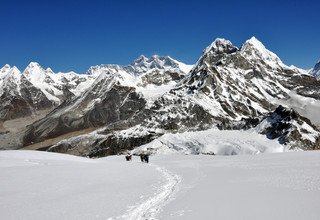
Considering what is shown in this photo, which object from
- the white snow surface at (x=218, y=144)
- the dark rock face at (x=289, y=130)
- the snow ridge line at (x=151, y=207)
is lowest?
the snow ridge line at (x=151, y=207)

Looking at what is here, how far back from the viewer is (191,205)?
21.6 m

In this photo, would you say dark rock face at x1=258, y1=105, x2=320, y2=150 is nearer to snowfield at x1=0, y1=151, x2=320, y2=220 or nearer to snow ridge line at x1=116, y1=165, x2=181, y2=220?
snowfield at x1=0, y1=151, x2=320, y2=220

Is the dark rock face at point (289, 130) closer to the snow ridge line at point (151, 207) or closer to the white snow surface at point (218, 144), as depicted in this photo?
the white snow surface at point (218, 144)

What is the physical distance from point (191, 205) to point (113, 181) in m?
12.4

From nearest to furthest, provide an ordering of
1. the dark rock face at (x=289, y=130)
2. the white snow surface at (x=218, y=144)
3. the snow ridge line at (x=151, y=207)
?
the snow ridge line at (x=151, y=207)
the white snow surface at (x=218, y=144)
the dark rock face at (x=289, y=130)

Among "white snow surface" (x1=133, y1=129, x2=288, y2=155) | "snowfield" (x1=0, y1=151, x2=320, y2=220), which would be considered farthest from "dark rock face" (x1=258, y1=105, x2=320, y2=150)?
"snowfield" (x1=0, y1=151, x2=320, y2=220)

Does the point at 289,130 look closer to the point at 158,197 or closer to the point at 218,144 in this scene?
the point at 218,144

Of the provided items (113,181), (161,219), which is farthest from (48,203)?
(113,181)

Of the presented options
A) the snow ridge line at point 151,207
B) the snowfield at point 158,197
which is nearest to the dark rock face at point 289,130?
the snowfield at point 158,197

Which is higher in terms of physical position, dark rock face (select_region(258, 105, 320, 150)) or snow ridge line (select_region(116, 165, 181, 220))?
dark rock face (select_region(258, 105, 320, 150))

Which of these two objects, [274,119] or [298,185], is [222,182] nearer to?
[298,185]

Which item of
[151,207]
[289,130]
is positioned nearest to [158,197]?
[151,207]

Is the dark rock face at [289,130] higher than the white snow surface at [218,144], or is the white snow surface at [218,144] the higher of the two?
the dark rock face at [289,130]

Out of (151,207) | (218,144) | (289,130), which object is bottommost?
(151,207)
